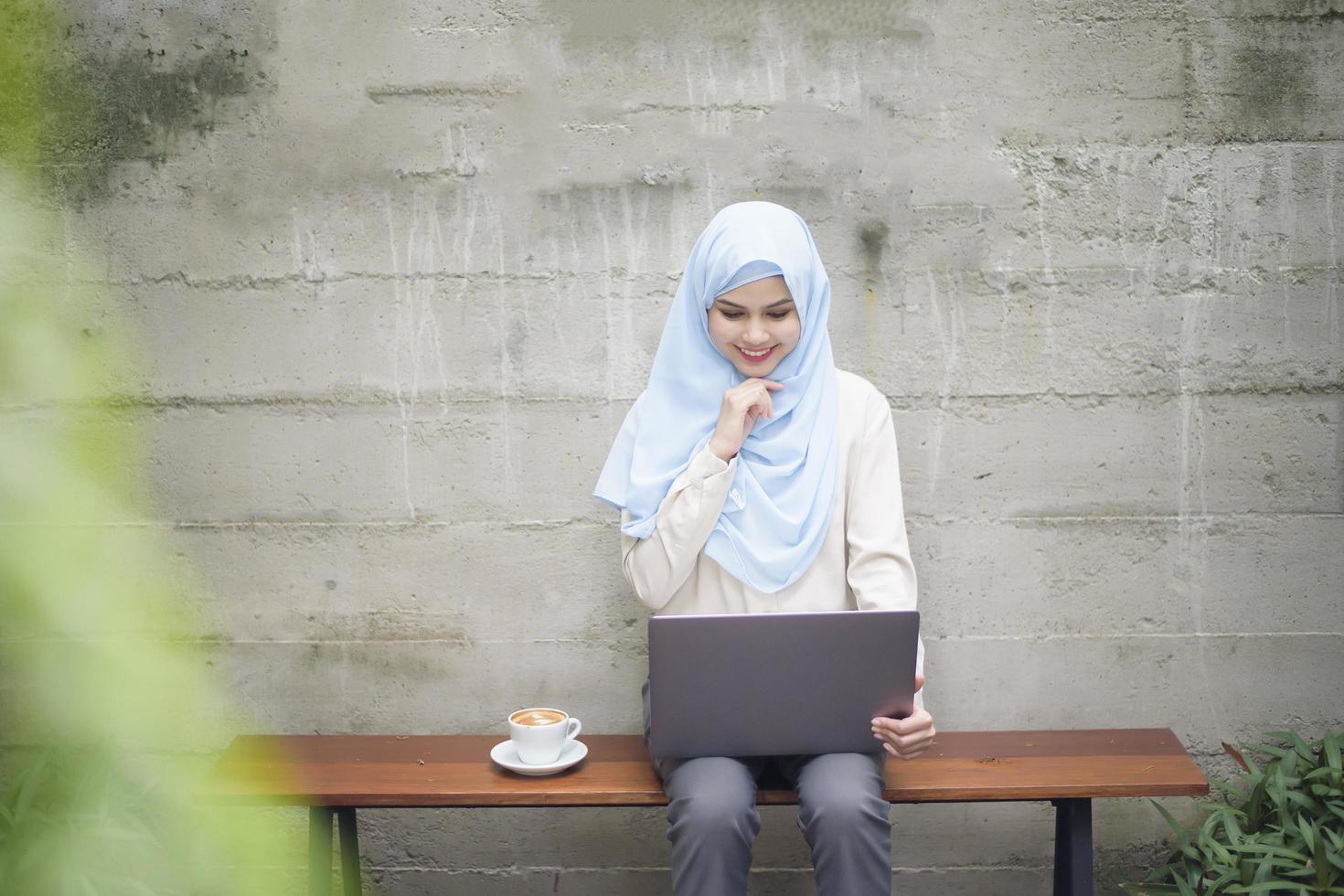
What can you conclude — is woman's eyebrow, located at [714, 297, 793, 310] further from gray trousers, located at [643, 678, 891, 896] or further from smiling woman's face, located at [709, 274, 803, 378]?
gray trousers, located at [643, 678, 891, 896]

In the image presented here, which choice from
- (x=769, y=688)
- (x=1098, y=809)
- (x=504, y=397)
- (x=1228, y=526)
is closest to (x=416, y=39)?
(x=504, y=397)

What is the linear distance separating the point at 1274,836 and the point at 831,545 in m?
0.99

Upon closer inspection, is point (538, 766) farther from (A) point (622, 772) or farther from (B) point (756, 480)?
(B) point (756, 480)

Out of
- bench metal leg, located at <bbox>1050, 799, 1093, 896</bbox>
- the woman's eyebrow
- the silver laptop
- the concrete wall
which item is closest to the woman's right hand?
the woman's eyebrow

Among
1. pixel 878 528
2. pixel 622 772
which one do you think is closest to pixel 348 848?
pixel 622 772

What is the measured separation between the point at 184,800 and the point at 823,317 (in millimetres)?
1742

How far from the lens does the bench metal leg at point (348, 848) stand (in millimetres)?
2264

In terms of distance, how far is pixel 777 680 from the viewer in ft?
6.23

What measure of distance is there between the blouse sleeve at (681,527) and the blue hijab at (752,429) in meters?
0.04

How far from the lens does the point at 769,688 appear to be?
1.90 m

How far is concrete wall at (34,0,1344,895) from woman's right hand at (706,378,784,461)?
1.56 ft

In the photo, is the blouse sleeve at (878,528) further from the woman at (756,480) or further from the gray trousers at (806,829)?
the gray trousers at (806,829)

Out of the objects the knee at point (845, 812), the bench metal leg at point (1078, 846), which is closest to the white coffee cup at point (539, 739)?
the knee at point (845, 812)

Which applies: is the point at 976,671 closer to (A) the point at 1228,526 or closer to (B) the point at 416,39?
(A) the point at 1228,526
